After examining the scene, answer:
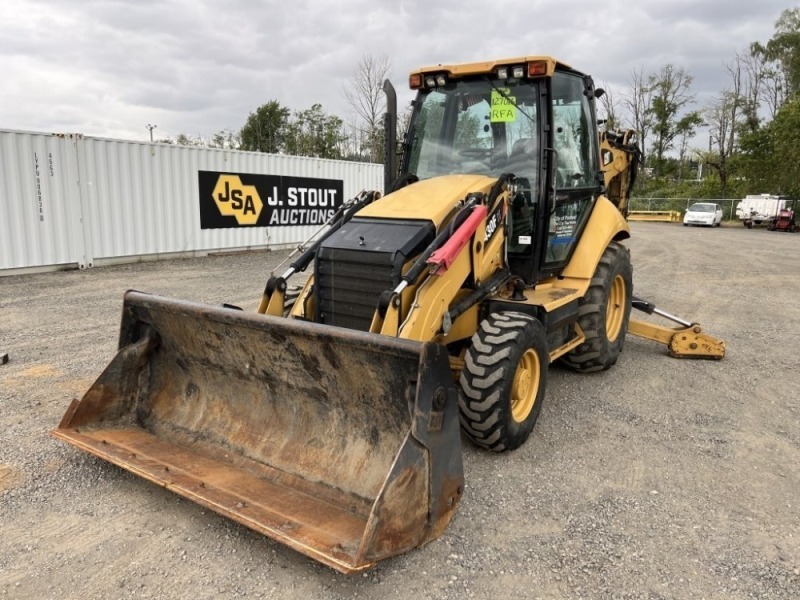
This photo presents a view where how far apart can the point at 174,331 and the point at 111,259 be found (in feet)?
32.0

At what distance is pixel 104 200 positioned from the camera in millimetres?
12344

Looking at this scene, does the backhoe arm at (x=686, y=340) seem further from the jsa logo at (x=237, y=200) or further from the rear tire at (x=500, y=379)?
the jsa logo at (x=237, y=200)

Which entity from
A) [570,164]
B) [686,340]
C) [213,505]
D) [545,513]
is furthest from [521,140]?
[213,505]

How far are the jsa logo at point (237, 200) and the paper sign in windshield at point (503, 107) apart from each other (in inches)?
437

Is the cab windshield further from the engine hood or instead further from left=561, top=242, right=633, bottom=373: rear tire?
left=561, top=242, right=633, bottom=373: rear tire

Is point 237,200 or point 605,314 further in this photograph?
point 237,200

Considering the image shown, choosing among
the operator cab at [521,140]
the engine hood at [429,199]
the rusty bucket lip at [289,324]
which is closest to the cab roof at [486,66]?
the operator cab at [521,140]

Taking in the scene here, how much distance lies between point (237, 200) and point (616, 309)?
11.3 m

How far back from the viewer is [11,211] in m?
10.9

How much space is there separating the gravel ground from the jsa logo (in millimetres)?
9090

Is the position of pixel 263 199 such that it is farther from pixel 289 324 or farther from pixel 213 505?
pixel 213 505

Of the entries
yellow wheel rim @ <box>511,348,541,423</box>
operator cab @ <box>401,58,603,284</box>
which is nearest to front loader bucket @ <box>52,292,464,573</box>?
yellow wheel rim @ <box>511,348,541,423</box>

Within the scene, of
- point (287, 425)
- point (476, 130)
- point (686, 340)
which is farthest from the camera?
point (686, 340)

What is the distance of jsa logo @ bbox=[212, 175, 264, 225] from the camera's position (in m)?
14.7
